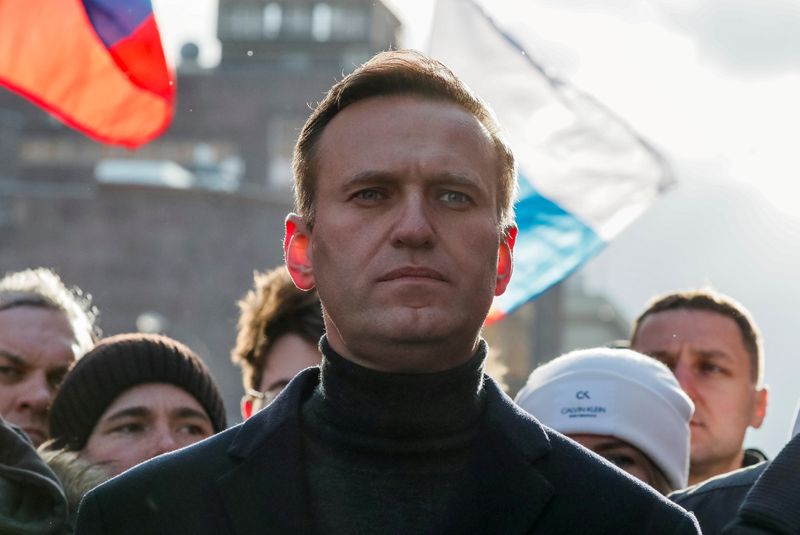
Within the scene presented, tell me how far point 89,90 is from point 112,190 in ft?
114

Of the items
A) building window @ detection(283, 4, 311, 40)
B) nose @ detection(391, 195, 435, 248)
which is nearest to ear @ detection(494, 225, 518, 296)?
nose @ detection(391, 195, 435, 248)

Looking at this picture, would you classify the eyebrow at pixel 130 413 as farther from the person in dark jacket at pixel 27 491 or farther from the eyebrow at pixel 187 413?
the person in dark jacket at pixel 27 491

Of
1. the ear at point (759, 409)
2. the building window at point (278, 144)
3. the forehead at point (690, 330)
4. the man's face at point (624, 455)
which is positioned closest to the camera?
the man's face at point (624, 455)

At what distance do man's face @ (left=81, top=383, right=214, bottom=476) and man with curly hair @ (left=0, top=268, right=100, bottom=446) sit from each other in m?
0.39

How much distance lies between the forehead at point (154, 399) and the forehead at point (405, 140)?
1726 millimetres

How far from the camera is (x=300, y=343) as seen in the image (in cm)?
469

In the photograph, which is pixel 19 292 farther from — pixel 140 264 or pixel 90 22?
pixel 140 264

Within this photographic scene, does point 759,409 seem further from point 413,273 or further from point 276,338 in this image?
point 413,273

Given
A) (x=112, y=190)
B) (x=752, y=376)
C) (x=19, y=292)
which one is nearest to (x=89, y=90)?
(x=19, y=292)

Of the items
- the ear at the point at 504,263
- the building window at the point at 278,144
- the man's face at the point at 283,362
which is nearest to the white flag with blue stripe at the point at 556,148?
the man's face at the point at 283,362

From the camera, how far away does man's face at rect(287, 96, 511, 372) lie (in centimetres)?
252

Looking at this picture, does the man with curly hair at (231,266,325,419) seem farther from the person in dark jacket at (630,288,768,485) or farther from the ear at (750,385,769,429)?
the ear at (750,385,769,429)

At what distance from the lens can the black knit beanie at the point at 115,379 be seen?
166 inches

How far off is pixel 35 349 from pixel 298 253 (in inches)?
82.1
